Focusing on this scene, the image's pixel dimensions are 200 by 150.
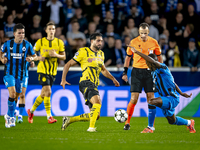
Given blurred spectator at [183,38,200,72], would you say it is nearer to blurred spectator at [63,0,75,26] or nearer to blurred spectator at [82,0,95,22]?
blurred spectator at [82,0,95,22]

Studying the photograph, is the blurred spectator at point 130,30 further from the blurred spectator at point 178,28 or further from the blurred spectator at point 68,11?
the blurred spectator at point 68,11

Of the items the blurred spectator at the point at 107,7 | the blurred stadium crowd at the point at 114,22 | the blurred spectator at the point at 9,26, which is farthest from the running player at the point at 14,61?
the blurred spectator at the point at 107,7

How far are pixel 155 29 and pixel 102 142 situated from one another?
7.74m

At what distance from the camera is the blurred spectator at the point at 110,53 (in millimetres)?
10766

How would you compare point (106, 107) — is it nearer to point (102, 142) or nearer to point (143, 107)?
point (143, 107)

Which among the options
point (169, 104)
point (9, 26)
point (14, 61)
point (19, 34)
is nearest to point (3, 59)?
point (14, 61)

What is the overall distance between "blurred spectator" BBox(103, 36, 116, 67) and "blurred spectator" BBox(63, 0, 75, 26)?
2130 millimetres

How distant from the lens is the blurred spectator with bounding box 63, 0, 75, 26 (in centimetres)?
1237

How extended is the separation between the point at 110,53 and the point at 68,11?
9.03ft

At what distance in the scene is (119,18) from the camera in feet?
41.4

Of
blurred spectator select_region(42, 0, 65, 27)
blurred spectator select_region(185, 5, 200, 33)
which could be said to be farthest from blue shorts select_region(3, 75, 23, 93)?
blurred spectator select_region(185, 5, 200, 33)

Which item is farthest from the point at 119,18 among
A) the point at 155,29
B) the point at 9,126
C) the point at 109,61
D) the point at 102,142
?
the point at 102,142

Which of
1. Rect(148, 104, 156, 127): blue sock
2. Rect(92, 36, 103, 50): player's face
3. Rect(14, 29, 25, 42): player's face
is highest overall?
Rect(14, 29, 25, 42): player's face

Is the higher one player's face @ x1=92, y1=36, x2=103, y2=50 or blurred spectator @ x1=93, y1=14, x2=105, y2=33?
blurred spectator @ x1=93, y1=14, x2=105, y2=33
